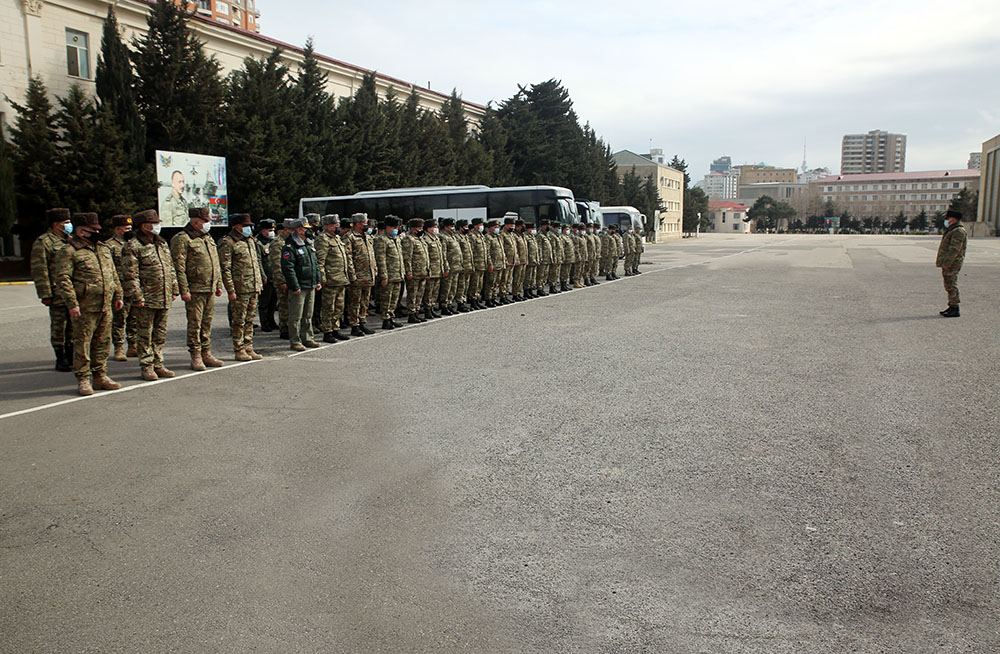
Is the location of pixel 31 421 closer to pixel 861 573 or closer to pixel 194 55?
pixel 861 573

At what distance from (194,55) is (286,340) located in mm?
19338

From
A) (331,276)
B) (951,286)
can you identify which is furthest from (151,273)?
(951,286)

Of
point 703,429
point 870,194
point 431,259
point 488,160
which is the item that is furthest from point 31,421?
point 870,194

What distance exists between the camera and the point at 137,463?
5.44m

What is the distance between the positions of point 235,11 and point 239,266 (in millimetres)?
72364

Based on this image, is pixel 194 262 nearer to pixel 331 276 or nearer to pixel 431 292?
pixel 331 276

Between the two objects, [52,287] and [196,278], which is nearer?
[196,278]

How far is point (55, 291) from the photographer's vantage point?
8.91 meters

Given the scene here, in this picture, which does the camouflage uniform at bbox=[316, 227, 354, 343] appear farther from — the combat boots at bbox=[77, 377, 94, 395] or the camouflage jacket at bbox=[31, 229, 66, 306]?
the combat boots at bbox=[77, 377, 94, 395]

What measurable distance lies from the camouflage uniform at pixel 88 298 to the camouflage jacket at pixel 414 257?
5.70 meters

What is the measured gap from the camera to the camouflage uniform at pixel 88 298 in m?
7.78

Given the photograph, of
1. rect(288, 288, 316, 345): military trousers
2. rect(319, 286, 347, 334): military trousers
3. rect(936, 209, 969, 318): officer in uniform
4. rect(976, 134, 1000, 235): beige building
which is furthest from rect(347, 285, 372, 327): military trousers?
rect(976, 134, 1000, 235): beige building

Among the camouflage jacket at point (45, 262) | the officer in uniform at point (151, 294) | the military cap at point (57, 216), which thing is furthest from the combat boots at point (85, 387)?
the military cap at point (57, 216)

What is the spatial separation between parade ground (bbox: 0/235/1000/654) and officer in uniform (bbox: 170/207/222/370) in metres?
0.48
